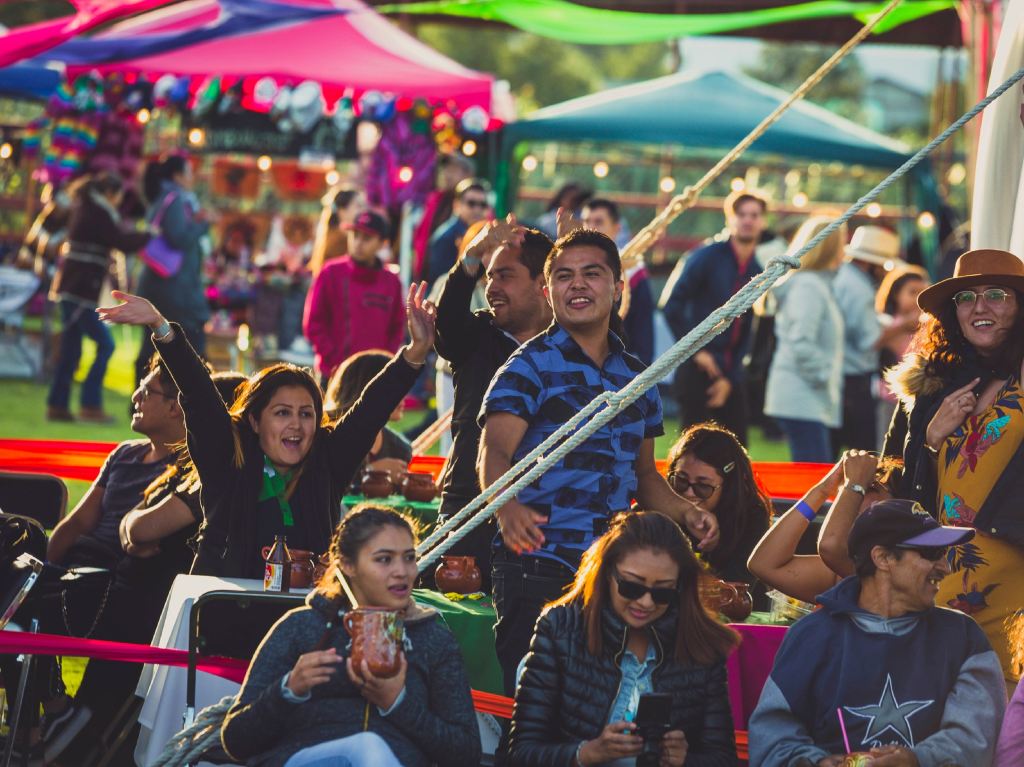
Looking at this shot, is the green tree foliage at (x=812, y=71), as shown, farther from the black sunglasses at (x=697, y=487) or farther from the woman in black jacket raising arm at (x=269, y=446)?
the woman in black jacket raising arm at (x=269, y=446)

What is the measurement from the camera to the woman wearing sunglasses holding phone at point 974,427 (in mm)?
4730

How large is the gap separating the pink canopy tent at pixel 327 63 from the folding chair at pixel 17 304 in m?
2.92

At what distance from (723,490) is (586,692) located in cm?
149

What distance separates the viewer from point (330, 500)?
17.6 feet

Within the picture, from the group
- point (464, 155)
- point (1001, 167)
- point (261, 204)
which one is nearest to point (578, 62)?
point (261, 204)

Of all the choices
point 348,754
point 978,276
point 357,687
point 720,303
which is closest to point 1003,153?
point 978,276

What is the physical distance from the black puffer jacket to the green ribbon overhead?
37.2 feet

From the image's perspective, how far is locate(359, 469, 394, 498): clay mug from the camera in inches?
263

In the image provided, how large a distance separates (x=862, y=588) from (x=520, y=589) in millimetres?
910

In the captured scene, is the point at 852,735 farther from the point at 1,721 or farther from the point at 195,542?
the point at 1,721

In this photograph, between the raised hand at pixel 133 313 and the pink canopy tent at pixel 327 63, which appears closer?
the raised hand at pixel 133 313

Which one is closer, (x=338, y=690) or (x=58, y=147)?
(x=338, y=690)

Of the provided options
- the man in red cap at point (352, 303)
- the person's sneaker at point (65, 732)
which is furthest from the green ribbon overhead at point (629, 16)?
the person's sneaker at point (65, 732)

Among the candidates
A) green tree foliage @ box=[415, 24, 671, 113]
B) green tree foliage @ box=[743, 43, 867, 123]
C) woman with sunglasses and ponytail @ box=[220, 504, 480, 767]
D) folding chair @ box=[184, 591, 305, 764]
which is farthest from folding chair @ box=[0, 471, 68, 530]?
green tree foliage @ box=[415, 24, 671, 113]
